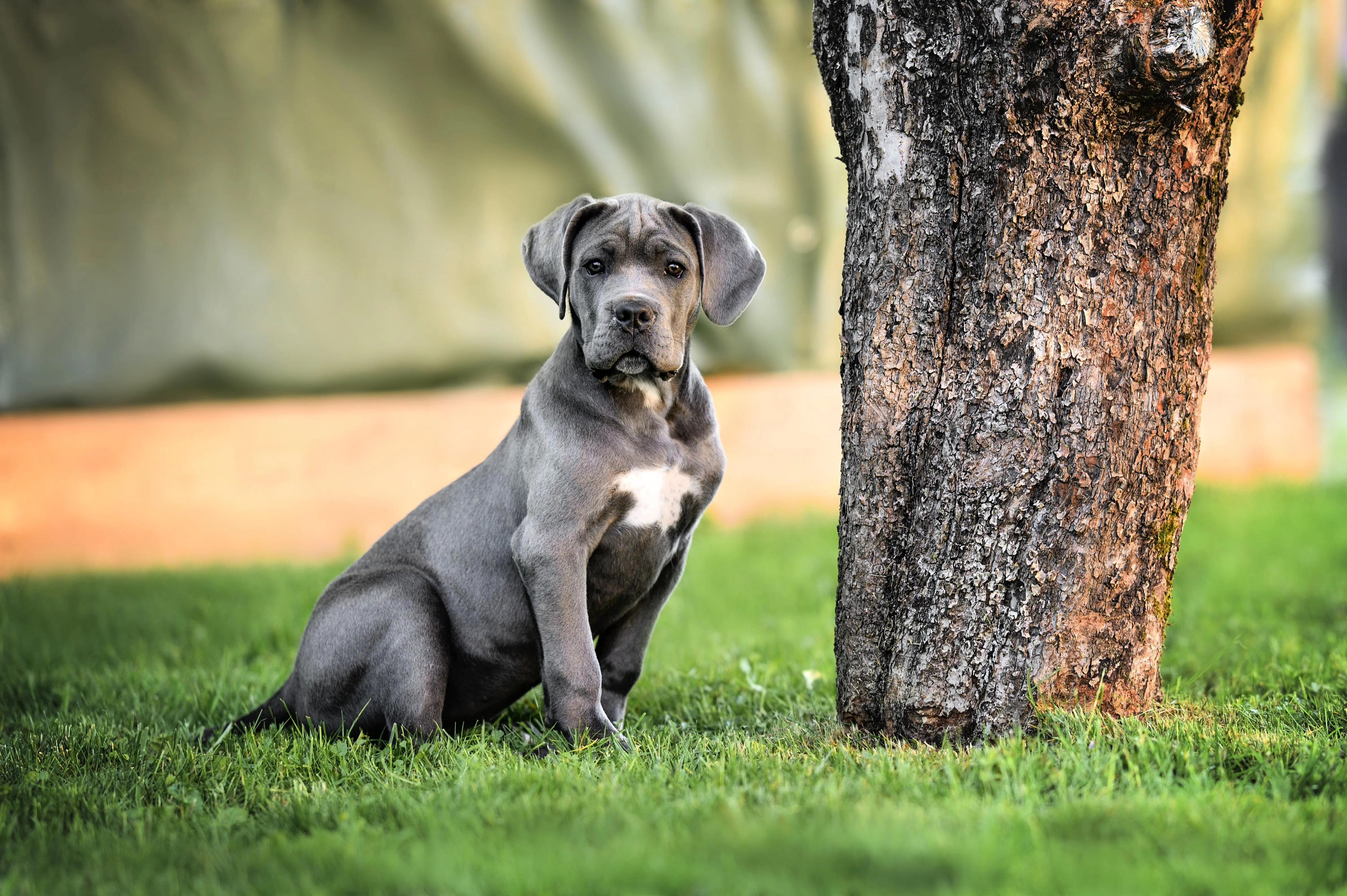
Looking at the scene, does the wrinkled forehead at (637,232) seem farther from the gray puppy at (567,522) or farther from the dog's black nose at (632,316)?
the dog's black nose at (632,316)

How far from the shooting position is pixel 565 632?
3.15 m

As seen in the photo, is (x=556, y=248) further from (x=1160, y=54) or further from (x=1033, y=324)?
(x=1160, y=54)

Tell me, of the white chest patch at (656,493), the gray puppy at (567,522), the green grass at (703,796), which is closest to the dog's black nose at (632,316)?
the gray puppy at (567,522)

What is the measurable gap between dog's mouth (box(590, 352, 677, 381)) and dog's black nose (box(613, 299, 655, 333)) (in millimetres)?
72

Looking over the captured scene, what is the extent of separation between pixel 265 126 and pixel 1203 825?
6.84 meters

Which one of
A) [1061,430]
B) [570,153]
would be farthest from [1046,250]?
[570,153]

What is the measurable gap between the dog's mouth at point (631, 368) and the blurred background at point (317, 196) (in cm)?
437

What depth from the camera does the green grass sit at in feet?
6.72

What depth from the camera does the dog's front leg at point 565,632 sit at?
10.3 ft

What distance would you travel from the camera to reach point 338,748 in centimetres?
311

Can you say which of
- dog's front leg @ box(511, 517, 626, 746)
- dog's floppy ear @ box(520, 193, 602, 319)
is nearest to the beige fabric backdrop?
dog's floppy ear @ box(520, 193, 602, 319)

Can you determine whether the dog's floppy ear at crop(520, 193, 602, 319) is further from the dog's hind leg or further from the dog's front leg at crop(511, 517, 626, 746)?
the dog's hind leg

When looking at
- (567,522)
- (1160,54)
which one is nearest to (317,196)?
(567,522)

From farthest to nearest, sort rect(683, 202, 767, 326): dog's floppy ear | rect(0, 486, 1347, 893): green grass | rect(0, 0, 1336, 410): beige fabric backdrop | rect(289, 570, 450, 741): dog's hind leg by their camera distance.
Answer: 1. rect(0, 0, 1336, 410): beige fabric backdrop
2. rect(683, 202, 767, 326): dog's floppy ear
3. rect(289, 570, 450, 741): dog's hind leg
4. rect(0, 486, 1347, 893): green grass
